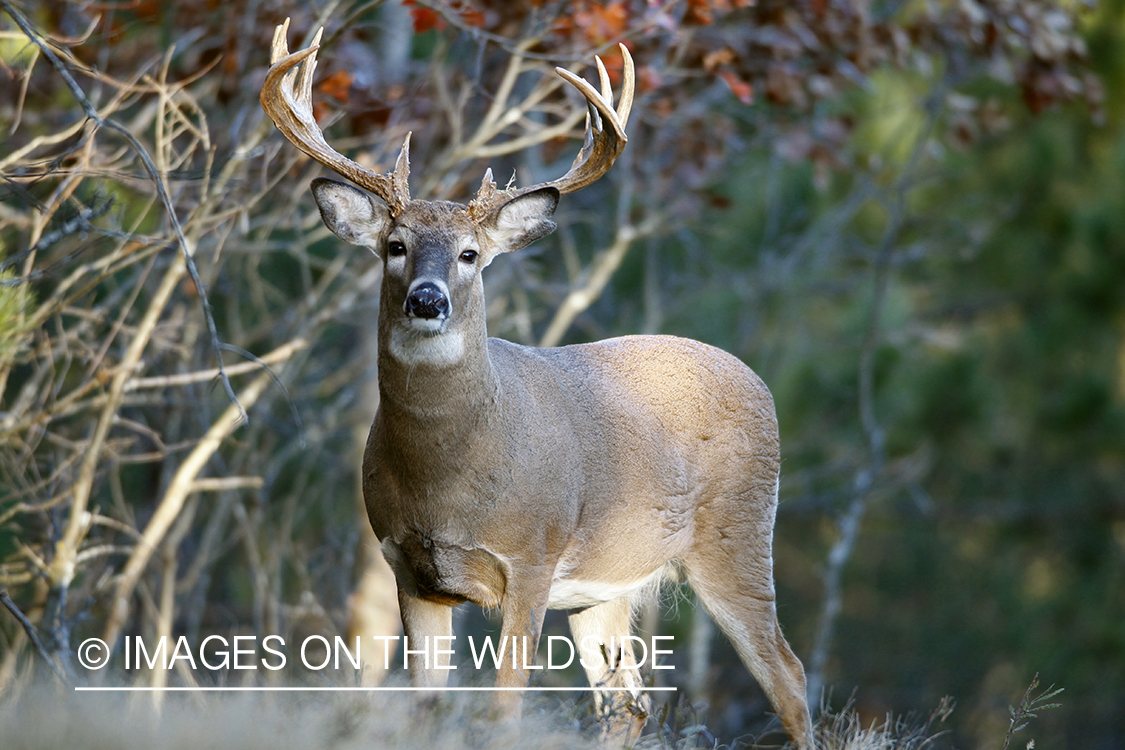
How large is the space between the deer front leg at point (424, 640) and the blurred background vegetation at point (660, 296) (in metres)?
0.94

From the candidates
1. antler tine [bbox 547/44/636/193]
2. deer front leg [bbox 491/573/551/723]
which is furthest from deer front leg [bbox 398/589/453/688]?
antler tine [bbox 547/44/636/193]

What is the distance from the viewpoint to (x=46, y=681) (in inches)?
202

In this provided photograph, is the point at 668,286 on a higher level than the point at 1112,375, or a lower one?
higher

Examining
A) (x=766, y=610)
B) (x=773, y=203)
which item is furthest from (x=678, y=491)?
(x=773, y=203)

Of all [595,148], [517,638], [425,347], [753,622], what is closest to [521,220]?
[595,148]

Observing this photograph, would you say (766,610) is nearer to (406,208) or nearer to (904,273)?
(406,208)

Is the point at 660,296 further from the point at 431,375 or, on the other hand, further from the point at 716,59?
the point at 431,375

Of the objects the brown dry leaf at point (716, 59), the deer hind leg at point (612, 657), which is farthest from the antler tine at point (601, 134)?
the brown dry leaf at point (716, 59)

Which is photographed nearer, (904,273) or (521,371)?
(521,371)

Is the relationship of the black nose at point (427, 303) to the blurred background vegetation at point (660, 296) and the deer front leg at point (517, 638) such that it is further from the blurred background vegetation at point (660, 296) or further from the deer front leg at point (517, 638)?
the deer front leg at point (517, 638)

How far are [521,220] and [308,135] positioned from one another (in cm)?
83

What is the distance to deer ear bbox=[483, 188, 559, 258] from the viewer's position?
463cm

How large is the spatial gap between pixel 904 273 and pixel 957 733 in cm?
571

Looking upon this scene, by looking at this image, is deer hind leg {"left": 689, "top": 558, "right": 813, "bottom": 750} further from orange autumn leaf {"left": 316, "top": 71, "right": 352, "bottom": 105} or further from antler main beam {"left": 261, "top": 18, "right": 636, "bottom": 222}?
orange autumn leaf {"left": 316, "top": 71, "right": 352, "bottom": 105}
